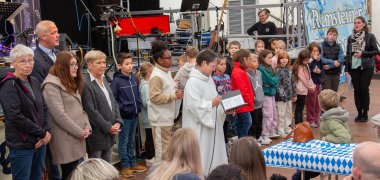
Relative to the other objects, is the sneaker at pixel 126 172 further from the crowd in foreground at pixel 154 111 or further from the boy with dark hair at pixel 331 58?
the boy with dark hair at pixel 331 58

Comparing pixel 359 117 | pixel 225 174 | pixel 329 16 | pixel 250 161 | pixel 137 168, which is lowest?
pixel 137 168

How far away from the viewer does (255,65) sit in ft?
26.1

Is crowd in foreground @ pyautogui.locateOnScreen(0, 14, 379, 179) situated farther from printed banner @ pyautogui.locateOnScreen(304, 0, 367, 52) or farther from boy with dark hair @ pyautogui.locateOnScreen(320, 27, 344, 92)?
printed banner @ pyautogui.locateOnScreen(304, 0, 367, 52)

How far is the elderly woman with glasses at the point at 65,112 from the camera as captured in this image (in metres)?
5.17

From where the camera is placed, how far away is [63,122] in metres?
5.17

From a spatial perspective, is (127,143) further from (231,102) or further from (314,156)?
(314,156)

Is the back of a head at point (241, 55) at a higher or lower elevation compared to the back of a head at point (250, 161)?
higher

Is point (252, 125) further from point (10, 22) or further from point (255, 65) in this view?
point (10, 22)

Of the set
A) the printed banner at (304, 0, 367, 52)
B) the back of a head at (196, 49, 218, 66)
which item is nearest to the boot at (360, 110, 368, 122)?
the printed banner at (304, 0, 367, 52)

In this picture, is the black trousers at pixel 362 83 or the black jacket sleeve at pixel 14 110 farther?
the black trousers at pixel 362 83

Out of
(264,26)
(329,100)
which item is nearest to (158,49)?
(329,100)

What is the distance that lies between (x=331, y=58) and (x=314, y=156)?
5.26 meters

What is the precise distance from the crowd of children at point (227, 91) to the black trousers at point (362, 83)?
43 centimetres

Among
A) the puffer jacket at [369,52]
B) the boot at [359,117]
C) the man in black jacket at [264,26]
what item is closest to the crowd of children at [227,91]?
the puffer jacket at [369,52]
